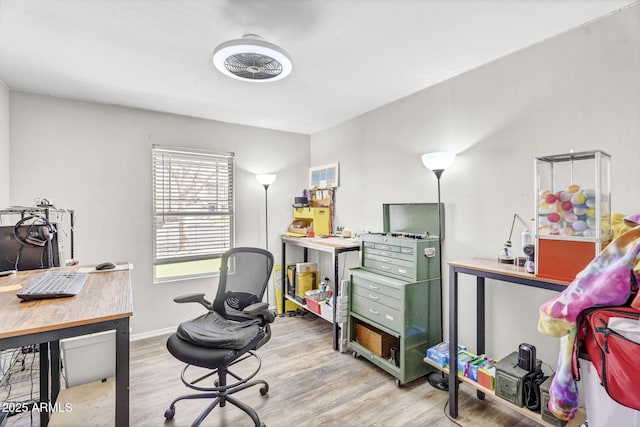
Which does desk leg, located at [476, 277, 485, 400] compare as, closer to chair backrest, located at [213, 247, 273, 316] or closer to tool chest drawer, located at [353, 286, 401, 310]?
tool chest drawer, located at [353, 286, 401, 310]

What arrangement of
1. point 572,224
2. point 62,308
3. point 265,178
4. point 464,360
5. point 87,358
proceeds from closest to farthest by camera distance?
point 62,308 → point 572,224 → point 464,360 → point 87,358 → point 265,178

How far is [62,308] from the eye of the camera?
1285mm

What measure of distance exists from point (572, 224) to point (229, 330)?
2.06 metres

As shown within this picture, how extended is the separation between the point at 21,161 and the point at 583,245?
420cm

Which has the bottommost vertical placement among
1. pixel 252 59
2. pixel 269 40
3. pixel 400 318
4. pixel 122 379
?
pixel 400 318

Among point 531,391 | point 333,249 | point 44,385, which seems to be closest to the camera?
point 531,391

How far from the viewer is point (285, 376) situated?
2.41m

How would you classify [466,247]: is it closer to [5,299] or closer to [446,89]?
[446,89]

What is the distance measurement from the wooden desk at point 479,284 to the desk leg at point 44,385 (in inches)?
99.4

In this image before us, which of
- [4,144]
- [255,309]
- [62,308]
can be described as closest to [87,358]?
[62,308]

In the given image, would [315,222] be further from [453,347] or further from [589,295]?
Answer: [589,295]

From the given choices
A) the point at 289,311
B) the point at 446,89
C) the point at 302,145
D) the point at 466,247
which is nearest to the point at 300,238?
the point at 289,311

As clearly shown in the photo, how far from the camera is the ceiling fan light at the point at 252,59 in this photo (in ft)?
5.62

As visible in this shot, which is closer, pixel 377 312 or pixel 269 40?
pixel 269 40
